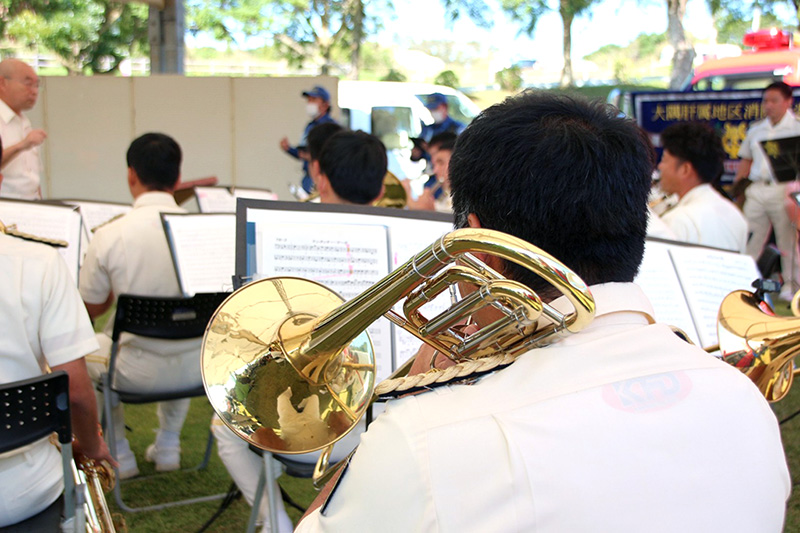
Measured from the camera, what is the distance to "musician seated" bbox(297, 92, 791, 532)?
32.4 inches

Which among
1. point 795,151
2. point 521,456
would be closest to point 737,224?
point 795,151

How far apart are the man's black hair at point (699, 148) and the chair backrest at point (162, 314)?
7.14ft

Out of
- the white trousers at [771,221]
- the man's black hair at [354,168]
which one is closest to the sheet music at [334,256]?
the man's black hair at [354,168]

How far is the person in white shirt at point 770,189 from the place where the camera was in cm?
684

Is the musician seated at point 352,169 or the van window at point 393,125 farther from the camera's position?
the van window at point 393,125

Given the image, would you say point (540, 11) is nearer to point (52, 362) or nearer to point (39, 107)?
point (39, 107)

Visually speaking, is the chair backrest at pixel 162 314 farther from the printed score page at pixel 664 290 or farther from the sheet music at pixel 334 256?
the printed score page at pixel 664 290

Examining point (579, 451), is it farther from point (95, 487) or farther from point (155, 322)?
point (155, 322)

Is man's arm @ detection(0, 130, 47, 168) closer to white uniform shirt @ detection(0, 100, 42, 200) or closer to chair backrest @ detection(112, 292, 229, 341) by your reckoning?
white uniform shirt @ detection(0, 100, 42, 200)

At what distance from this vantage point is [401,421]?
0.86m

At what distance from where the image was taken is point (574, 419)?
85 cm

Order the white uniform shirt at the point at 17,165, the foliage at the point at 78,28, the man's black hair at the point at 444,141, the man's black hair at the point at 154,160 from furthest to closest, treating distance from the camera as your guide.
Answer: the foliage at the point at 78,28 → the man's black hair at the point at 444,141 → the white uniform shirt at the point at 17,165 → the man's black hair at the point at 154,160

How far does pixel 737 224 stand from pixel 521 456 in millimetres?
3109

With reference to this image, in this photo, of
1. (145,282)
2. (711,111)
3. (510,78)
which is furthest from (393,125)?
(510,78)
